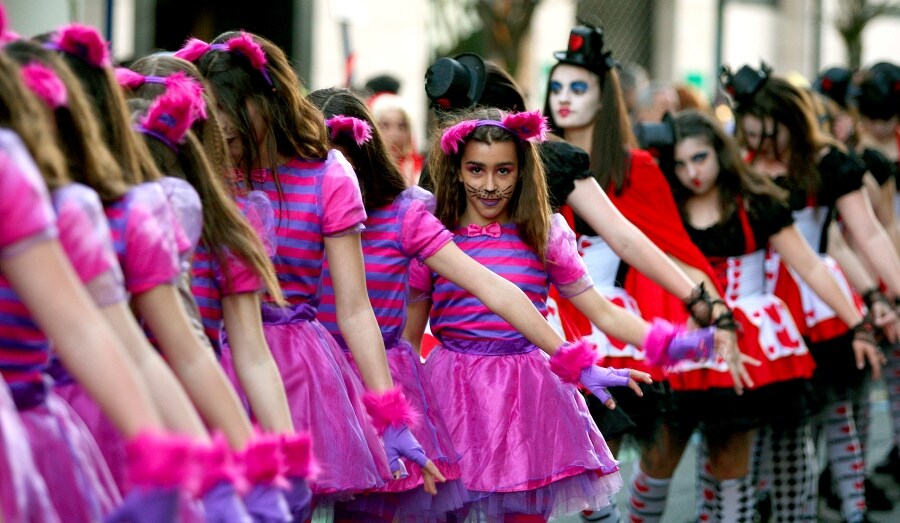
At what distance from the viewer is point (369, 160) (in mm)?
4641

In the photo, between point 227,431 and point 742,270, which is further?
point 742,270

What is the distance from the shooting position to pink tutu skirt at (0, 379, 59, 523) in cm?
240

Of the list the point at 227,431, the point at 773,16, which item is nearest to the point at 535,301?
the point at 227,431

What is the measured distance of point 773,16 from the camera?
894 inches

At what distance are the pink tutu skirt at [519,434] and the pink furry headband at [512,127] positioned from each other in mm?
664

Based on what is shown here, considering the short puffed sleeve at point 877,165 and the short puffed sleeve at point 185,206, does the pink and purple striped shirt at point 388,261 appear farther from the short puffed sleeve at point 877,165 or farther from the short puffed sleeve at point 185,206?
the short puffed sleeve at point 877,165

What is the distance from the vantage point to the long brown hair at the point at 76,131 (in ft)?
8.93

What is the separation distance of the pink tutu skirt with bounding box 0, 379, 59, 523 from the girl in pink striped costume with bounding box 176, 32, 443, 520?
4.91 feet

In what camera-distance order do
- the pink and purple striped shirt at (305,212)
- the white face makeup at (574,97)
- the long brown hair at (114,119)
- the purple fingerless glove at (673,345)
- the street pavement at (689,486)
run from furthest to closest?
the street pavement at (689,486), the white face makeup at (574,97), the purple fingerless glove at (673,345), the pink and purple striped shirt at (305,212), the long brown hair at (114,119)

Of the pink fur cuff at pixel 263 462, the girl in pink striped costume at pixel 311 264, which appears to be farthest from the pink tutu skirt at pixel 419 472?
the pink fur cuff at pixel 263 462

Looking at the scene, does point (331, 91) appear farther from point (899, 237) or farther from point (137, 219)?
point (899, 237)

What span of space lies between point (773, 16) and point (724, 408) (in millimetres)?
17781

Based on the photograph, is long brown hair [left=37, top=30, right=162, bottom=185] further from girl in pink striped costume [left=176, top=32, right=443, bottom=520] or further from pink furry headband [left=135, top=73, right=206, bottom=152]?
girl in pink striped costume [left=176, top=32, right=443, bottom=520]

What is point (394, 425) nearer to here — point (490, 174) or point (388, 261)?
point (388, 261)
